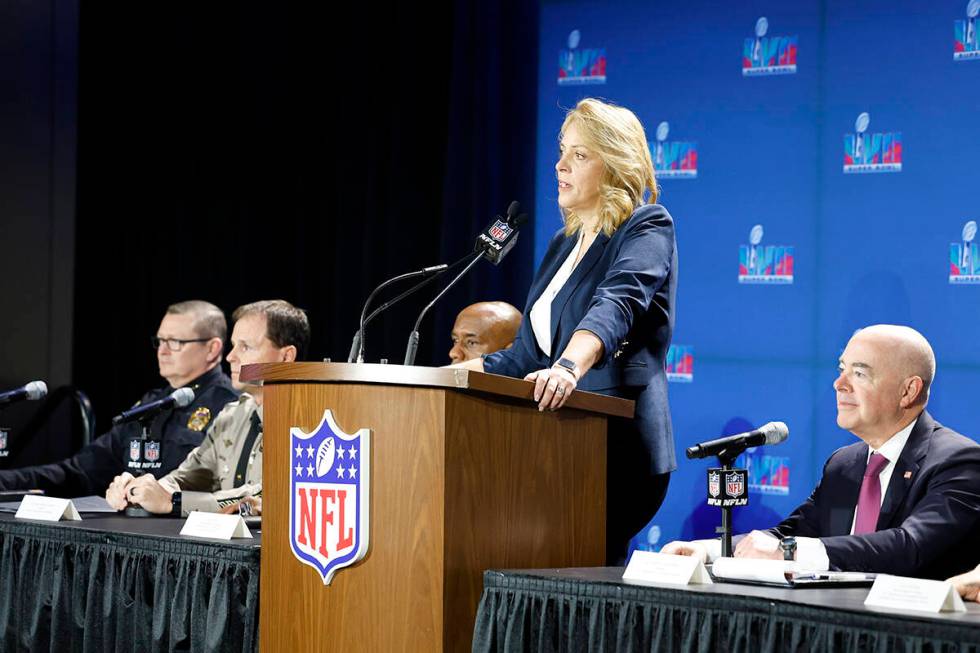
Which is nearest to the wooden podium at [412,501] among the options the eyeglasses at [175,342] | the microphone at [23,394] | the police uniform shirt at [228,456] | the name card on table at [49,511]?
the name card on table at [49,511]

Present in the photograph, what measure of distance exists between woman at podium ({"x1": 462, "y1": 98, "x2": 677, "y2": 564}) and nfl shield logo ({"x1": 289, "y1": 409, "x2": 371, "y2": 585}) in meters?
0.57

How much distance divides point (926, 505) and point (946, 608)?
30.4 inches

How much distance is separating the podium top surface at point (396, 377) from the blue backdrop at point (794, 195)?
248 cm

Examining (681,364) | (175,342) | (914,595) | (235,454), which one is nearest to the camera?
(914,595)

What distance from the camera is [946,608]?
6.28 ft

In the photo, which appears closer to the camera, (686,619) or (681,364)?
(686,619)

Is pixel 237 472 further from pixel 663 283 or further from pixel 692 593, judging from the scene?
pixel 692 593

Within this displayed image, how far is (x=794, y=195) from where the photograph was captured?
15.6 ft

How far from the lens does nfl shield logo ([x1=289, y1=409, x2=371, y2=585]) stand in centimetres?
219

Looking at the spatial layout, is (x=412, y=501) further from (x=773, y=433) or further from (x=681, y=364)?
(x=681, y=364)

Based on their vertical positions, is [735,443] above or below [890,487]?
above

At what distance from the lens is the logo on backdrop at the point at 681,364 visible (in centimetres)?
498

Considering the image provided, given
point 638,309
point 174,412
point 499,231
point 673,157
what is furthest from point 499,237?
point 673,157

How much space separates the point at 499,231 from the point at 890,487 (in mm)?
1050
